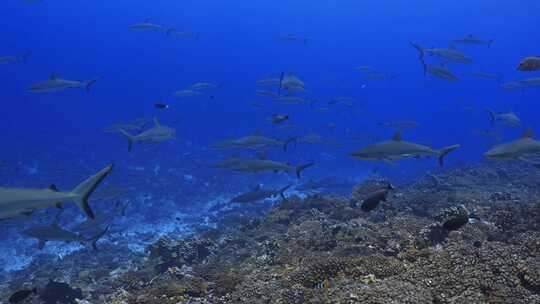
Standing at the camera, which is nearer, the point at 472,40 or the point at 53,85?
the point at 53,85

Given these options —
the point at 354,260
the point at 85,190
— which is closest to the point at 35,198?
the point at 85,190

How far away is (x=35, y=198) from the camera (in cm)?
483

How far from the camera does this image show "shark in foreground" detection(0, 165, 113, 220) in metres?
4.78

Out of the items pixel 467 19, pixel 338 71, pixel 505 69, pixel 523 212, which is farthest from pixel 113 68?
pixel 523 212

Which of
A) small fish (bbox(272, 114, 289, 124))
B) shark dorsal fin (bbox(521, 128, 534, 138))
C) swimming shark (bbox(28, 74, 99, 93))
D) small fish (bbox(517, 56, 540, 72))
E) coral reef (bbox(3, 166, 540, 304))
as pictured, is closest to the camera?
coral reef (bbox(3, 166, 540, 304))

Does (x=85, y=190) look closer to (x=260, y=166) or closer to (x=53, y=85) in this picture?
(x=260, y=166)

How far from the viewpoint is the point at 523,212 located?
9984 millimetres

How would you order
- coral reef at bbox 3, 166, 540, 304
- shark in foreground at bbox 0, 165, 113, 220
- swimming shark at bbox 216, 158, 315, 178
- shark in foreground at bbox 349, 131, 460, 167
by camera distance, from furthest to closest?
1. swimming shark at bbox 216, 158, 315, 178
2. shark in foreground at bbox 349, 131, 460, 167
3. coral reef at bbox 3, 166, 540, 304
4. shark in foreground at bbox 0, 165, 113, 220

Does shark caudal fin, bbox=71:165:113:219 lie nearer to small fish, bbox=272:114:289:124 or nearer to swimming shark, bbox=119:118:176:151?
swimming shark, bbox=119:118:176:151

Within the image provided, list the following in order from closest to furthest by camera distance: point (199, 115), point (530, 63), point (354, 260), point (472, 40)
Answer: point (354, 260)
point (530, 63)
point (472, 40)
point (199, 115)

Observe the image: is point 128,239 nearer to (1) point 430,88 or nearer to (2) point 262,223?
(2) point 262,223

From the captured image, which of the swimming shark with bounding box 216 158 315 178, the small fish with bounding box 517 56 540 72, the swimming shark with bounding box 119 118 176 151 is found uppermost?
the small fish with bounding box 517 56 540 72

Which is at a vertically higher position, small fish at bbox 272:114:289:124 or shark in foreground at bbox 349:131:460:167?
shark in foreground at bbox 349:131:460:167

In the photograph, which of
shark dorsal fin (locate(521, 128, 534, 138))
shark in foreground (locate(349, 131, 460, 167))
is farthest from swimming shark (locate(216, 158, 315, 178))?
shark dorsal fin (locate(521, 128, 534, 138))
